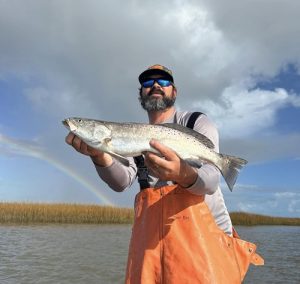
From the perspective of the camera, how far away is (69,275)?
15.3m

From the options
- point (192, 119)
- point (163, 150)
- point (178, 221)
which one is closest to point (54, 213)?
point (192, 119)

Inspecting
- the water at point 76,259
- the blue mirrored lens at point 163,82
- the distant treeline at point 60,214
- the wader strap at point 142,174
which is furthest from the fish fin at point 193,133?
the distant treeline at point 60,214

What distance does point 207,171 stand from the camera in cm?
341

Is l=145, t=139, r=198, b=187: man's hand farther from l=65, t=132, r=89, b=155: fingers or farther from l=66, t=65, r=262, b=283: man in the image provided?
l=65, t=132, r=89, b=155: fingers

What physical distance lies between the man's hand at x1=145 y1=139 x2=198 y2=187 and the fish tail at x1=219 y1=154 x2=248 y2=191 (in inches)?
17.5

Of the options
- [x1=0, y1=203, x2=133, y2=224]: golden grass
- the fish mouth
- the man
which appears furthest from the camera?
[x1=0, y1=203, x2=133, y2=224]: golden grass

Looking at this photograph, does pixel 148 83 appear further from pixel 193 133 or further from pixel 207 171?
pixel 207 171

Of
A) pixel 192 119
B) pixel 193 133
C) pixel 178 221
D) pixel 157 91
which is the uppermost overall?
pixel 157 91

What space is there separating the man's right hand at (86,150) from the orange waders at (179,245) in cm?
53

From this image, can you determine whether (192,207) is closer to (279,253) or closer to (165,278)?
(165,278)

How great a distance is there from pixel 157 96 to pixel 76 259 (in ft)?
53.8

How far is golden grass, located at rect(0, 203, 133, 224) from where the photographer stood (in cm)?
3700

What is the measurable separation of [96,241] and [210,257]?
76.9 ft

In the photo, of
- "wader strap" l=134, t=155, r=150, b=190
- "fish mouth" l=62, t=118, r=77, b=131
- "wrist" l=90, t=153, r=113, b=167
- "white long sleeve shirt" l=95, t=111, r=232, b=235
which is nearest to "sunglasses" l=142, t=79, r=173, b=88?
"white long sleeve shirt" l=95, t=111, r=232, b=235
